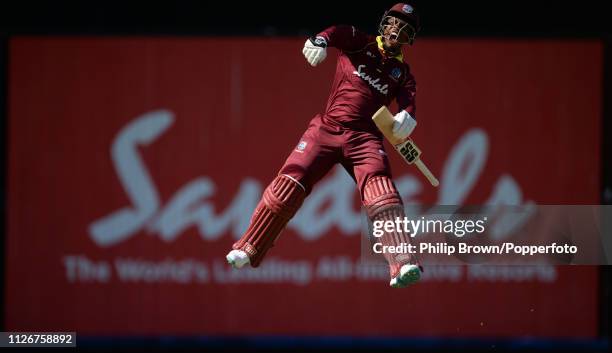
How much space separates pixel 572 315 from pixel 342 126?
5540 mm

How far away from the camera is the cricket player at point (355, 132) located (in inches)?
249

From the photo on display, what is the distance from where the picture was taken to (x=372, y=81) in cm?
639

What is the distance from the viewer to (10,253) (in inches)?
436

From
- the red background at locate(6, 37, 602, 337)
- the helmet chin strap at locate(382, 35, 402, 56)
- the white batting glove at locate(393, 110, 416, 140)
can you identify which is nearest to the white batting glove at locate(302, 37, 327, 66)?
the helmet chin strap at locate(382, 35, 402, 56)

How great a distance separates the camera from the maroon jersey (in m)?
6.38

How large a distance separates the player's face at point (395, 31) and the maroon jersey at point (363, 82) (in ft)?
0.36

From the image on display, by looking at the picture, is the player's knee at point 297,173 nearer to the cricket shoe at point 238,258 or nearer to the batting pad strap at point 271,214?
the batting pad strap at point 271,214

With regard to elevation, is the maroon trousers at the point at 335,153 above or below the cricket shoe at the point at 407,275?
above

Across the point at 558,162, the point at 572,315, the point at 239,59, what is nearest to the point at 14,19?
the point at 239,59

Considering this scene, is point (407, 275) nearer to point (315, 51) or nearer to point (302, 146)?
point (302, 146)

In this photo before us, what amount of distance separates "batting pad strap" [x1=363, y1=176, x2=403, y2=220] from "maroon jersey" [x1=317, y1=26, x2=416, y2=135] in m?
0.30

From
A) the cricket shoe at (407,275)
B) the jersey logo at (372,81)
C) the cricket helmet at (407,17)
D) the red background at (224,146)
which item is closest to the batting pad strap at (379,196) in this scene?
the cricket shoe at (407,275)

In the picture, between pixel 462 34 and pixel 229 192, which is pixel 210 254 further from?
pixel 462 34

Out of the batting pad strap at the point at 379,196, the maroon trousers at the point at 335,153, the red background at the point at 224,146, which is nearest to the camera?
the batting pad strap at the point at 379,196
